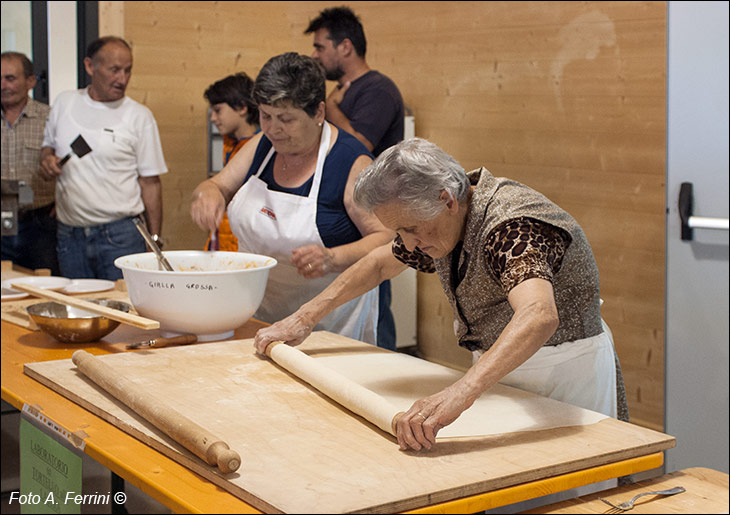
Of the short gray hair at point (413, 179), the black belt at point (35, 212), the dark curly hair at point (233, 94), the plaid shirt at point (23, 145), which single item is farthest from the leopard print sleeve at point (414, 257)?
the plaid shirt at point (23, 145)

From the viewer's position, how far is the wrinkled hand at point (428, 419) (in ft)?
3.70

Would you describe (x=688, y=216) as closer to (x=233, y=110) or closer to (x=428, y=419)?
(x=233, y=110)

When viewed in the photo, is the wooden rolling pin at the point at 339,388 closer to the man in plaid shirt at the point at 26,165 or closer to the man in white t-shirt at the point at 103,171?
the man in white t-shirt at the point at 103,171

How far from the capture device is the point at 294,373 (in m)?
1.49

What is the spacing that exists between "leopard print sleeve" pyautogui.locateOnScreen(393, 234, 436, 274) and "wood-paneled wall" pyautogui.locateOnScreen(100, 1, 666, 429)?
0.24 m

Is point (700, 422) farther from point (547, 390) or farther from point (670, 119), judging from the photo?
point (547, 390)

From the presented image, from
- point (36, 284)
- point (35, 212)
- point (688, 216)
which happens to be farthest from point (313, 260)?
point (35, 212)

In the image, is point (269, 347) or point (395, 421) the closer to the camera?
point (395, 421)

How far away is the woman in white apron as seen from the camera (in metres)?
1.92

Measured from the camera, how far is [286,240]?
6.71ft

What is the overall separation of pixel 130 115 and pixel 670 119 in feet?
6.33

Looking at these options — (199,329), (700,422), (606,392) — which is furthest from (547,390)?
(700,422)

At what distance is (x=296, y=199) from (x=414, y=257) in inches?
19.5

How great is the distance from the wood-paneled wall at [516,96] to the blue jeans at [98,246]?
22cm
